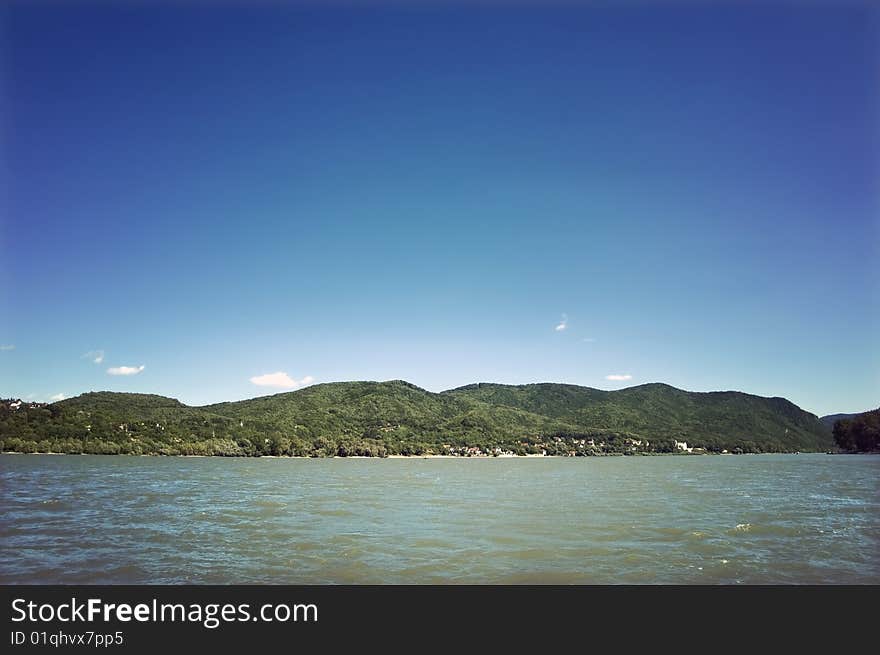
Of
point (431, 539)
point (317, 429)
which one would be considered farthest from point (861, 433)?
point (431, 539)

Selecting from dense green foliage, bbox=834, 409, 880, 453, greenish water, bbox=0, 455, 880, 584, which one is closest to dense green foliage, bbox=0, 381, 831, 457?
dense green foliage, bbox=834, 409, 880, 453

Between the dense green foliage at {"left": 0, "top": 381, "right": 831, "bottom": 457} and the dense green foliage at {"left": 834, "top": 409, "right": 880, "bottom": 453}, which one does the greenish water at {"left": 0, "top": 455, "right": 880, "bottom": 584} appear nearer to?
the dense green foliage at {"left": 0, "top": 381, "right": 831, "bottom": 457}

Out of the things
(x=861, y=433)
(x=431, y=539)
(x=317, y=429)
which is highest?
(x=317, y=429)

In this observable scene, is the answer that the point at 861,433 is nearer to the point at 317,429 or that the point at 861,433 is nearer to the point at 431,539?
the point at 317,429

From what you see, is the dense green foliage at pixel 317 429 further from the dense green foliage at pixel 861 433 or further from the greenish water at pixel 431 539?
the greenish water at pixel 431 539

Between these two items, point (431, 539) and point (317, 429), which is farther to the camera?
point (317, 429)

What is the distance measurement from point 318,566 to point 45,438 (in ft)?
388

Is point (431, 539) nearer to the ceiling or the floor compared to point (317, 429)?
nearer to the floor

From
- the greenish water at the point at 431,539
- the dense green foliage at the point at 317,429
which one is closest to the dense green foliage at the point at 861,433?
the dense green foliage at the point at 317,429

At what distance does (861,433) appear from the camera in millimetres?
143750

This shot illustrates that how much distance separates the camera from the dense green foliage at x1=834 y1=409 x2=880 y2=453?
5546 inches

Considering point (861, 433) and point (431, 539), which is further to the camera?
point (861, 433)

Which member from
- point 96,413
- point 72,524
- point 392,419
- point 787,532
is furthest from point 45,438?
point 787,532
